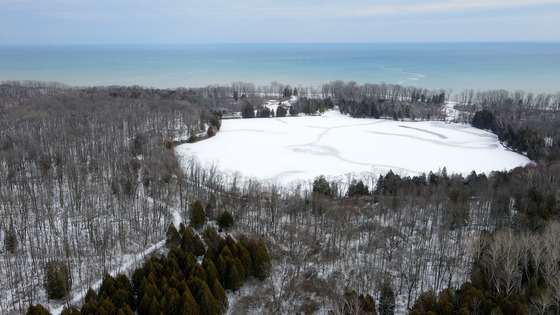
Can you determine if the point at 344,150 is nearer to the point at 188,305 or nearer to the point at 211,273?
the point at 211,273

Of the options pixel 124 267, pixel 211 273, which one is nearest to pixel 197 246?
pixel 211 273

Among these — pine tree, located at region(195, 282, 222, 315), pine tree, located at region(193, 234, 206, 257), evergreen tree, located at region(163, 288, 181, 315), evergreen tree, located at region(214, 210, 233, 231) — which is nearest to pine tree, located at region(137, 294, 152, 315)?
evergreen tree, located at region(163, 288, 181, 315)

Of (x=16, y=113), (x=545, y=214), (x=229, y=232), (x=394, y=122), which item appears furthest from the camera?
(x=394, y=122)

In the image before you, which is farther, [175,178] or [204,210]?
[175,178]

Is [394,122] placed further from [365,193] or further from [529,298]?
[529,298]

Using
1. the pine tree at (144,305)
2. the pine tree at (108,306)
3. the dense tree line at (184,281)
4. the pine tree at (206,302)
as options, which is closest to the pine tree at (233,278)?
the dense tree line at (184,281)

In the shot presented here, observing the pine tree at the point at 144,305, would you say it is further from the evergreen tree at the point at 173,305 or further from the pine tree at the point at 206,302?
the pine tree at the point at 206,302

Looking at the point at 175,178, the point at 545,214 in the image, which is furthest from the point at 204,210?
the point at 545,214
